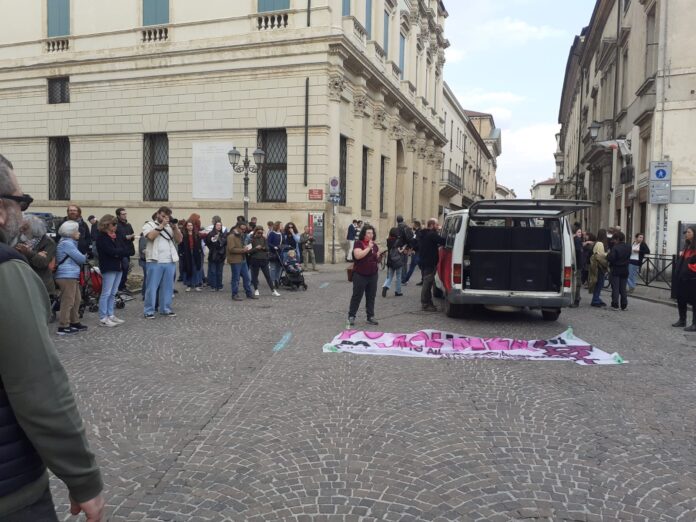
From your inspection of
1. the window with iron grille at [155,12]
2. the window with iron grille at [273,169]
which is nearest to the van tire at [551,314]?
the window with iron grille at [273,169]

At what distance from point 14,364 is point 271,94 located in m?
23.2

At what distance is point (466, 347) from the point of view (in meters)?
8.00

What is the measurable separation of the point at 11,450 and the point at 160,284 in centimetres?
926

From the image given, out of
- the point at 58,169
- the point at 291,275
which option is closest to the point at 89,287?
the point at 291,275

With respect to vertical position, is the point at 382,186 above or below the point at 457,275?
above

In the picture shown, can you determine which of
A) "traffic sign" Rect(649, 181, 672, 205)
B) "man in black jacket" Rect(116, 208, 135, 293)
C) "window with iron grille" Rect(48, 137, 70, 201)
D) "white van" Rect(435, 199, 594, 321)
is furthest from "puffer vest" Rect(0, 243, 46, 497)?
"window with iron grille" Rect(48, 137, 70, 201)

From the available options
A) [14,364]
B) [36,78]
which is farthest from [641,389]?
[36,78]

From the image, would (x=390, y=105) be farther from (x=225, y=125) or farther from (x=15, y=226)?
(x=15, y=226)

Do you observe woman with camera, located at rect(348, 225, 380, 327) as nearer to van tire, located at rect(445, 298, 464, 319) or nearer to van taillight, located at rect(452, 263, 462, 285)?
van taillight, located at rect(452, 263, 462, 285)

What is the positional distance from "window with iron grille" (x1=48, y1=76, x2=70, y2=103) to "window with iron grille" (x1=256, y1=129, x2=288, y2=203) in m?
10.2

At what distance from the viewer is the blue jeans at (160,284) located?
1009 centimetres

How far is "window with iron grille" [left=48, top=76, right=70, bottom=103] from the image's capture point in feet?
88.4

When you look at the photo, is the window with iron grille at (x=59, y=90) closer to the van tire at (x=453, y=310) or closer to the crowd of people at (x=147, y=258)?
the crowd of people at (x=147, y=258)

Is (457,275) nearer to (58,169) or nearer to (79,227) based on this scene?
(79,227)
